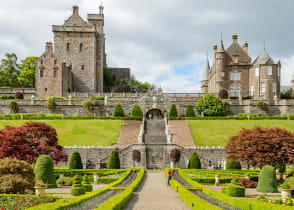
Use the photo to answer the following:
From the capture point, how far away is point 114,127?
47.1m

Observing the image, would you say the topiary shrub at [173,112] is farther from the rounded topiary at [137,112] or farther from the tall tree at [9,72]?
the tall tree at [9,72]

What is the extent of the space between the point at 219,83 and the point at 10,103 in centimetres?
3755

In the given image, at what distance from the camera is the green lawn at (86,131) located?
4072cm

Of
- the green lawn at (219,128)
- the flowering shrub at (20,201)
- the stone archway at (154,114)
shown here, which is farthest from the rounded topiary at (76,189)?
the stone archway at (154,114)

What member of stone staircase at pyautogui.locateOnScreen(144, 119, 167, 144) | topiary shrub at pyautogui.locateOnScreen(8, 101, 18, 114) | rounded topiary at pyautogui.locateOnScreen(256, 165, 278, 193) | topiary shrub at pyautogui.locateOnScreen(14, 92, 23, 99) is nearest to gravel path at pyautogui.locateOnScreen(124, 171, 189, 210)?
rounded topiary at pyautogui.locateOnScreen(256, 165, 278, 193)

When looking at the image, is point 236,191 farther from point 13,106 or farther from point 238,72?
point 238,72

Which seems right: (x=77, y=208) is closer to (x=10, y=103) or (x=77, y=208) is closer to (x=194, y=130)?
(x=194, y=130)

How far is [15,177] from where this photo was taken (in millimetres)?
18328

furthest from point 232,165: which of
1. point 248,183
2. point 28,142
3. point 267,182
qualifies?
point 28,142

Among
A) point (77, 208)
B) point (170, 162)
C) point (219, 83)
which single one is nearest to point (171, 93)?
point (219, 83)

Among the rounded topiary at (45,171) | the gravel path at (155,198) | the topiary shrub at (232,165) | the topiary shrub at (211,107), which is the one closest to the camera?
the gravel path at (155,198)

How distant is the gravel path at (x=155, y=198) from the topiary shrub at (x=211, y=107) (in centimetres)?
3233

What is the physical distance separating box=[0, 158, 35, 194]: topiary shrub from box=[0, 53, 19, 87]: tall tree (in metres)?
57.9

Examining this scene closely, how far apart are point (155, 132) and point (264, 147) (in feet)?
70.5
